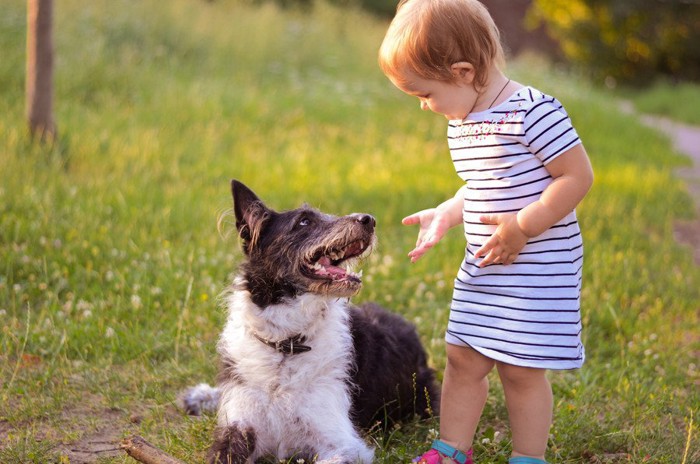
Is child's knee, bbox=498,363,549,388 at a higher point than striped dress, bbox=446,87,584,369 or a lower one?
lower

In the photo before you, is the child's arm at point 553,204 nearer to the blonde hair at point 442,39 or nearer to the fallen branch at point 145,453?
the blonde hair at point 442,39

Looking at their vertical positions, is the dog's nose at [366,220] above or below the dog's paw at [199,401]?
above

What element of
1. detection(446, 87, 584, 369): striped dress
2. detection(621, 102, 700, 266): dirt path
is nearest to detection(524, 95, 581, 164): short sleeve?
detection(446, 87, 584, 369): striped dress

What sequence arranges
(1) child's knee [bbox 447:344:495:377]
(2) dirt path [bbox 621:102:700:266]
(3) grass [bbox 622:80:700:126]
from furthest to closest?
(3) grass [bbox 622:80:700:126], (2) dirt path [bbox 621:102:700:266], (1) child's knee [bbox 447:344:495:377]

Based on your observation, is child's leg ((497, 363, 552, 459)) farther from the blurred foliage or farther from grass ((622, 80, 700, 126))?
the blurred foliage

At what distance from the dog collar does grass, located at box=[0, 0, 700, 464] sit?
1.99 ft

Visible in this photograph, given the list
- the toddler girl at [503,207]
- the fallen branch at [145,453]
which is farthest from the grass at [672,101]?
the fallen branch at [145,453]

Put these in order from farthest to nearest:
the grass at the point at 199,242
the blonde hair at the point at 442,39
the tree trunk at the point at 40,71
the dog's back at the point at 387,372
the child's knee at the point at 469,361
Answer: the tree trunk at the point at 40,71, the grass at the point at 199,242, the dog's back at the point at 387,372, the child's knee at the point at 469,361, the blonde hair at the point at 442,39

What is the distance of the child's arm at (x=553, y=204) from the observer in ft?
10.1

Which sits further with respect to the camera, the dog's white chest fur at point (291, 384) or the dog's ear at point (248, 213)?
the dog's ear at point (248, 213)

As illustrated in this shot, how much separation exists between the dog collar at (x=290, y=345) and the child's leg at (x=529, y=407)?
86cm

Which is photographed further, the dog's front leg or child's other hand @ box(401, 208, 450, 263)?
child's other hand @ box(401, 208, 450, 263)

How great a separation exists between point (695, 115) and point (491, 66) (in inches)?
638

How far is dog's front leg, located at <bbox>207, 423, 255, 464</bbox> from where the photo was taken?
337cm
